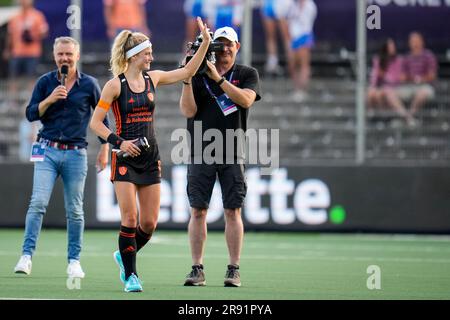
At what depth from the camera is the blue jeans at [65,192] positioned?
11.5 meters

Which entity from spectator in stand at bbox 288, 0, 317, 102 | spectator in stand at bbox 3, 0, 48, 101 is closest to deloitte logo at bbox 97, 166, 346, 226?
spectator in stand at bbox 288, 0, 317, 102

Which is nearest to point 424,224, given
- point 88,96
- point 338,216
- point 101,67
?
point 338,216

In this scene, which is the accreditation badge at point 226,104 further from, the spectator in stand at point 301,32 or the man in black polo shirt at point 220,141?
the spectator in stand at point 301,32

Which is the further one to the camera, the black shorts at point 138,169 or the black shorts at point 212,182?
the black shorts at point 212,182

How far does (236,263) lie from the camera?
10.9 m

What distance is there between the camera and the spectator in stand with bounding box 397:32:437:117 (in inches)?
742

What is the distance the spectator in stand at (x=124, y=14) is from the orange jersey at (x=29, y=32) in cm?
121

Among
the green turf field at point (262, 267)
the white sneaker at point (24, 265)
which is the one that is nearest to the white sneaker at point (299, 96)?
the green turf field at point (262, 267)

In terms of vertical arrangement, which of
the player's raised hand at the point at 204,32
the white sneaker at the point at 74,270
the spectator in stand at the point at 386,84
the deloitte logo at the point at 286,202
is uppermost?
the spectator in stand at the point at 386,84

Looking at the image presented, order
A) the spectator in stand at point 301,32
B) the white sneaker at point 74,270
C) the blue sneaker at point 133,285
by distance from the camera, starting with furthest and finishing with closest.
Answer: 1. the spectator in stand at point 301,32
2. the white sneaker at point 74,270
3. the blue sneaker at point 133,285

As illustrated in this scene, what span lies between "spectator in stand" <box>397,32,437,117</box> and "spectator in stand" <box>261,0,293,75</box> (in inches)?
97.9

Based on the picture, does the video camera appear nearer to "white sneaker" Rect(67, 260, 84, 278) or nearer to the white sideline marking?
"white sneaker" Rect(67, 260, 84, 278)

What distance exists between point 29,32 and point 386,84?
21.5 feet

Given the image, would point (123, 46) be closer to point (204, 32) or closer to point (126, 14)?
point (204, 32)
